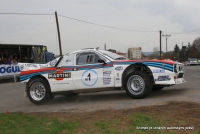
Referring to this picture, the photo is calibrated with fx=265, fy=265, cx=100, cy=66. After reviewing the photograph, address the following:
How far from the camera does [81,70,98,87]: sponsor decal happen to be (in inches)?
319

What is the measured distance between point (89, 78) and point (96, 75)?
244mm

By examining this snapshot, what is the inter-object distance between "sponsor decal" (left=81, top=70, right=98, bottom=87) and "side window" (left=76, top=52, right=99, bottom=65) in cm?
34

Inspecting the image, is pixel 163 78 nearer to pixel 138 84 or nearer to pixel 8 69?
pixel 138 84

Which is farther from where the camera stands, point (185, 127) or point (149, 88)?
point (149, 88)

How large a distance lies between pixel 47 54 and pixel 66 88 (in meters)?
18.7

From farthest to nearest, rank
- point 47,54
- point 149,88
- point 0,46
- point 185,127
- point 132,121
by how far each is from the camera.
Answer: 1. point 47,54
2. point 0,46
3. point 149,88
4. point 132,121
5. point 185,127

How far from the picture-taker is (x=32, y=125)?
544 cm

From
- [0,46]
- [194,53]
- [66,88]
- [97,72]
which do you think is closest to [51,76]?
[66,88]

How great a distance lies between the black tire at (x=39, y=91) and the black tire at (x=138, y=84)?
259 cm

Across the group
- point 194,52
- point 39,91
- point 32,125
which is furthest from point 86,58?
point 194,52

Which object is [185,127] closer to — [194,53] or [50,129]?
[50,129]

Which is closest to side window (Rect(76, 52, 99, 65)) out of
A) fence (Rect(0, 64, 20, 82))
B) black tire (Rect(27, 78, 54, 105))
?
black tire (Rect(27, 78, 54, 105))

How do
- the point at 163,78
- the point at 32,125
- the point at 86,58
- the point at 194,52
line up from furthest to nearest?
the point at 194,52, the point at 86,58, the point at 163,78, the point at 32,125

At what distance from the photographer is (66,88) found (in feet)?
27.7
